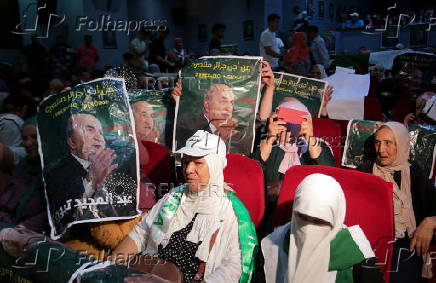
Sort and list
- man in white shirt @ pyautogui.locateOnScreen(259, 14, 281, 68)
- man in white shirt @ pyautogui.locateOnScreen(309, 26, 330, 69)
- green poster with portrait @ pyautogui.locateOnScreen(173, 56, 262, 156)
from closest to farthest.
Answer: green poster with portrait @ pyautogui.locateOnScreen(173, 56, 262, 156) → man in white shirt @ pyautogui.locateOnScreen(259, 14, 281, 68) → man in white shirt @ pyautogui.locateOnScreen(309, 26, 330, 69)

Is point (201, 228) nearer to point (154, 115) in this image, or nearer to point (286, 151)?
point (286, 151)

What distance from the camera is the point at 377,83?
588cm

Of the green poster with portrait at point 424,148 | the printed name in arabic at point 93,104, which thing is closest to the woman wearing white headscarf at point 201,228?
the printed name in arabic at point 93,104

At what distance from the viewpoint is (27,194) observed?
271 centimetres

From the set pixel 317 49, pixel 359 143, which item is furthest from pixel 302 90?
pixel 317 49

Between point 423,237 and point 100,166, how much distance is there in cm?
179

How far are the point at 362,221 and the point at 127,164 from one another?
51.4 inches

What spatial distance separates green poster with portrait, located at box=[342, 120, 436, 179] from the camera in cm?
301

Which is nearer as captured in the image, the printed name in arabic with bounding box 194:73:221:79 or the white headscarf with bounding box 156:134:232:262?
the white headscarf with bounding box 156:134:232:262

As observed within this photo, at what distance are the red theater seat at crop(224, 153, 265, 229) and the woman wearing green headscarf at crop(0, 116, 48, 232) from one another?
123cm

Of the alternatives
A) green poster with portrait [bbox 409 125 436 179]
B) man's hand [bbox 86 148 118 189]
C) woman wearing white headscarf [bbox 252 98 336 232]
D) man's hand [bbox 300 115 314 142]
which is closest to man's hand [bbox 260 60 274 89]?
woman wearing white headscarf [bbox 252 98 336 232]

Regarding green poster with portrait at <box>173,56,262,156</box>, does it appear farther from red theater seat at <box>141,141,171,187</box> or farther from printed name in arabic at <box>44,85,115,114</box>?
printed name in arabic at <box>44,85,115,114</box>

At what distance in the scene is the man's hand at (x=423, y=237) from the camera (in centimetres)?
222

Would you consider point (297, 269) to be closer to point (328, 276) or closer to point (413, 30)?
point (328, 276)
